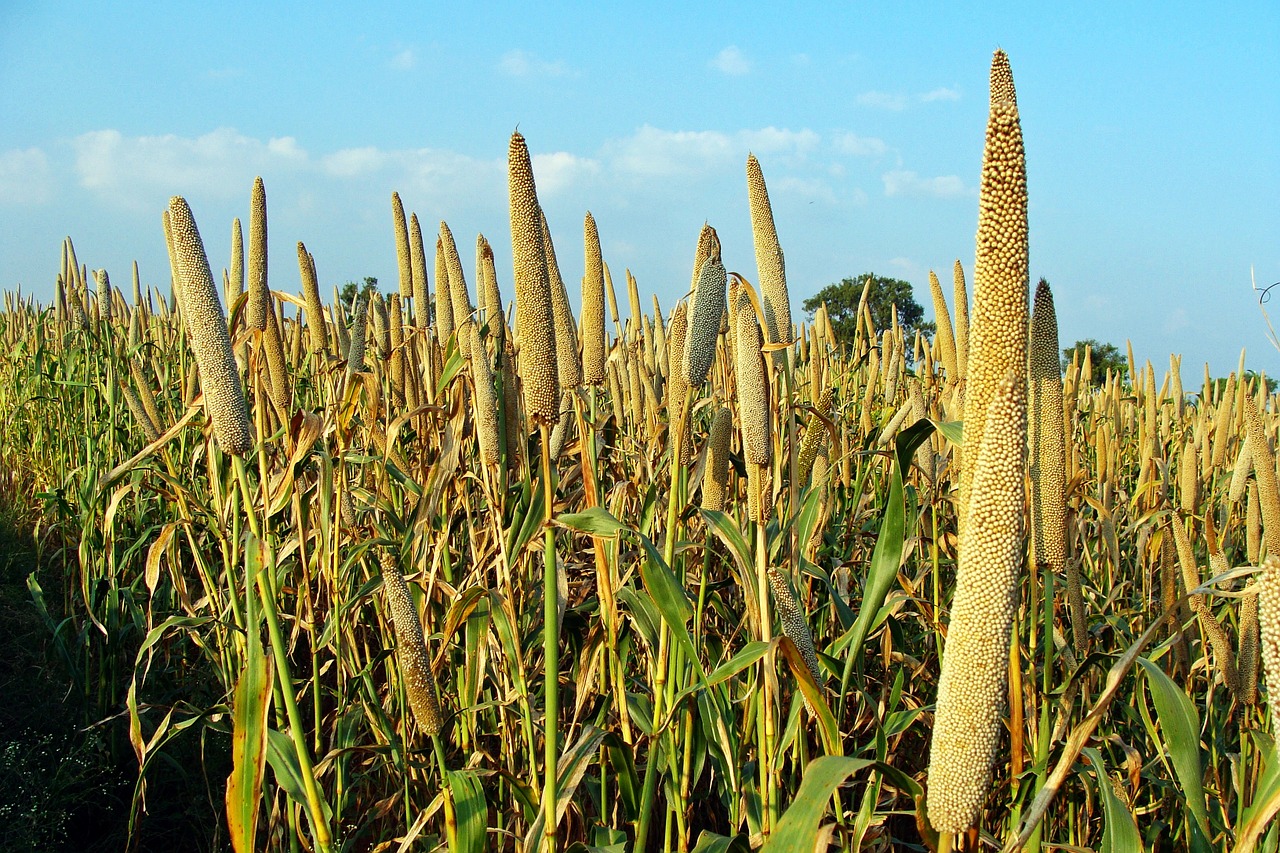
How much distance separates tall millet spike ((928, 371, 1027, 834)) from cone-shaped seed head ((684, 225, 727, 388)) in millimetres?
853

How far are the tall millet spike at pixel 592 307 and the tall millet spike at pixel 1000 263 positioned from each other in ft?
4.88

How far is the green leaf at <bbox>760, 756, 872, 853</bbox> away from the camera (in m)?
1.34

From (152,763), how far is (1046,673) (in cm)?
316

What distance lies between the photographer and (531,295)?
179cm

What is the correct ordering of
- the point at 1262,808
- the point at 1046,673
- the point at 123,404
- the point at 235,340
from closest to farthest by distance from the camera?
the point at 1262,808 < the point at 1046,673 < the point at 235,340 < the point at 123,404

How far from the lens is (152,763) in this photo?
348 centimetres

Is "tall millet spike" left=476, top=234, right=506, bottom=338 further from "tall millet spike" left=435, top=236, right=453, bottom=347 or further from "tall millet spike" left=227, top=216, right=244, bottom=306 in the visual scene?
"tall millet spike" left=227, top=216, right=244, bottom=306

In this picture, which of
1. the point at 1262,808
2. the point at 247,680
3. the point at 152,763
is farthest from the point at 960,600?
the point at 152,763

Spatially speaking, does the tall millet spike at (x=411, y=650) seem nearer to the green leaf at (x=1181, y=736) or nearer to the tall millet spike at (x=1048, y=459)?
the tall millet spike at (x=1048, y=459)

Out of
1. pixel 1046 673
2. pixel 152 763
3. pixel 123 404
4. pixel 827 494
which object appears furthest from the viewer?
pixel 123 404

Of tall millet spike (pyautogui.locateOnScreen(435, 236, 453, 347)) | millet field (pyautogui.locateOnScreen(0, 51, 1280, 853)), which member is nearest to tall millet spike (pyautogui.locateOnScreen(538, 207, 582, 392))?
millet field (pyautogui.locateOnScreen(0, 51, 1280, 853))

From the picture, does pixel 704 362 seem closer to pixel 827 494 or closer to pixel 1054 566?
pixel 1054 566

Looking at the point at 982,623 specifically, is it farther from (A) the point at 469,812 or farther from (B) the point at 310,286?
(B) the point at 310,286

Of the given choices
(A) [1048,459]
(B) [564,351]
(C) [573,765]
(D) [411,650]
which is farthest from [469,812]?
(A) [1048,459]
